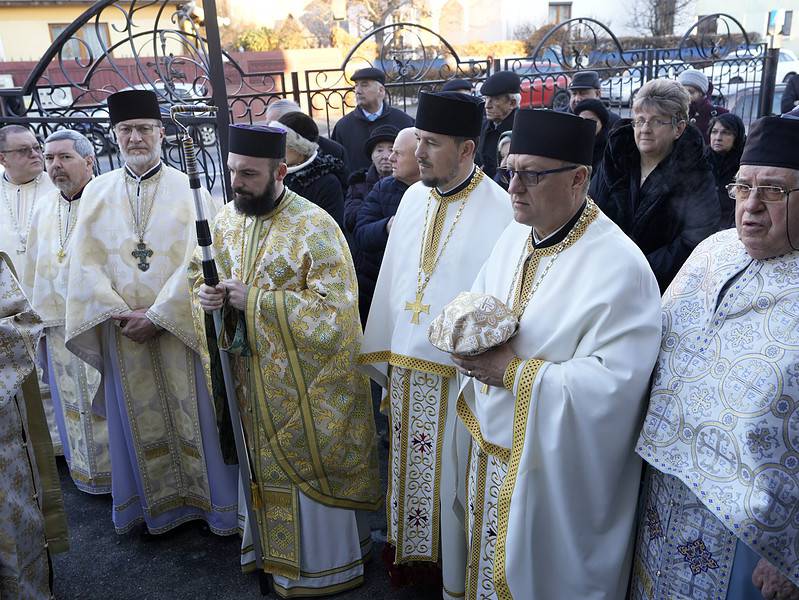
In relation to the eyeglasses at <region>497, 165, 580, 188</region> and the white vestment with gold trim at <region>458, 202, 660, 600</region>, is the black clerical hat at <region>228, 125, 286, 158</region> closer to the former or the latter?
the eyeglasses at <region>497, 165, 580, 188</region>

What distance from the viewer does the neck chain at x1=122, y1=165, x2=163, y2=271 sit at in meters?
3.53

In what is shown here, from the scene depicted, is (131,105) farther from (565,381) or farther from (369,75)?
(369,75)

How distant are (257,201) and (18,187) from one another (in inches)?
91.7

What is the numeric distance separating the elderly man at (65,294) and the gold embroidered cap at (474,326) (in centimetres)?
249

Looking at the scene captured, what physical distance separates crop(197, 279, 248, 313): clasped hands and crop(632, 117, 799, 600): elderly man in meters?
1.68

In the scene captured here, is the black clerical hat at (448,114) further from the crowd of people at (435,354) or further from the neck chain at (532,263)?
the neck chain at (532,263)

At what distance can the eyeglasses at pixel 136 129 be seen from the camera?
11.5 ft

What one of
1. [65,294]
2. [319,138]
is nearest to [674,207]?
[319,138]

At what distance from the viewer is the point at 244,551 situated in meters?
3.34

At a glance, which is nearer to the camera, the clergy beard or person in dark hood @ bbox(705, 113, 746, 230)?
the clergy beard

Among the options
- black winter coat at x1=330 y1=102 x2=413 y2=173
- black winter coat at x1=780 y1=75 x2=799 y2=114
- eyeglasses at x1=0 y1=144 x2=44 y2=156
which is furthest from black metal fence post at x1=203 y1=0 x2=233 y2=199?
black winter coat at x1=780 y1=75 x2=799 y2=114

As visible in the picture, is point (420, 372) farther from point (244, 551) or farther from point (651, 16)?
point (651, 16)

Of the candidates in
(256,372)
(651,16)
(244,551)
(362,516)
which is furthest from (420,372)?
(651,16)

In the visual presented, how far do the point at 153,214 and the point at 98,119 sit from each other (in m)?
1.50
